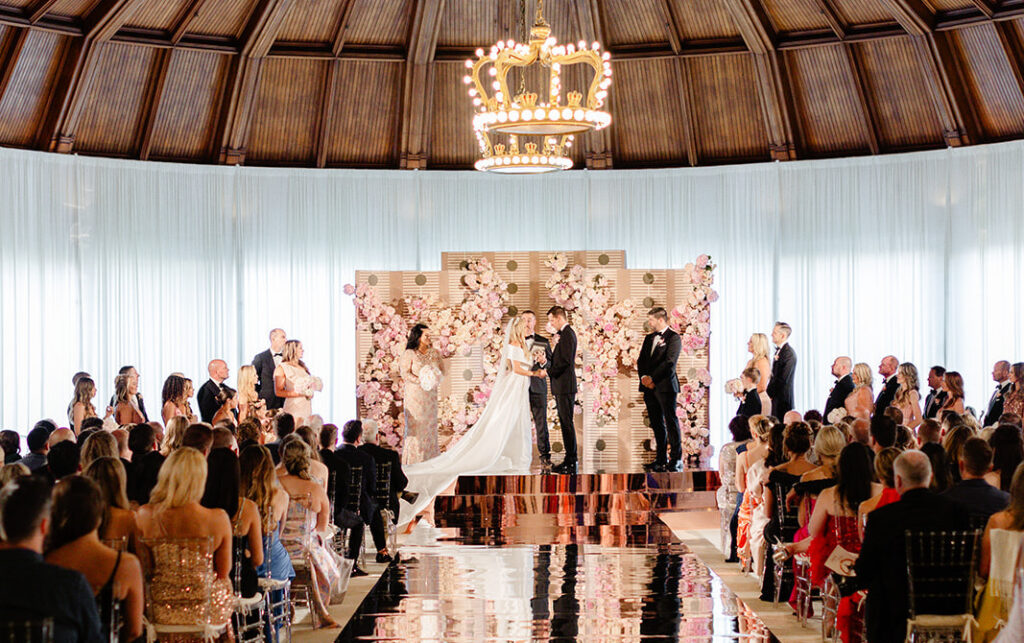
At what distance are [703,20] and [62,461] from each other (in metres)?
9.87

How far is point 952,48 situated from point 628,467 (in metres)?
5.58

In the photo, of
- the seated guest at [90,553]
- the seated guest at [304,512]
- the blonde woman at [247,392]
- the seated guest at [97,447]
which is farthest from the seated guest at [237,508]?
the blonde woman at [247,392]

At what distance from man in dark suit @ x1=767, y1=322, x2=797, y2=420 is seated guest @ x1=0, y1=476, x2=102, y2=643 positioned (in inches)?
370

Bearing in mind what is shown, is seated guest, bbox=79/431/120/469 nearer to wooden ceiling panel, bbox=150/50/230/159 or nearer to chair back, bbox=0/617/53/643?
chair back, bbox=0/617/53/643

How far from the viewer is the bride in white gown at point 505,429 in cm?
1237

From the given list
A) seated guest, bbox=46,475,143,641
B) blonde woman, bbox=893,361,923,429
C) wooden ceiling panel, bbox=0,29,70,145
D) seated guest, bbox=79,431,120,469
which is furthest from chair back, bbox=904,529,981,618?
wooden ceiling panel, bbox=0,29,70,145

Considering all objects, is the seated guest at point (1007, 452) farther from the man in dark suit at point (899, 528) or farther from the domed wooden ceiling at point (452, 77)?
the domed wooden ceiling at point (452, 77)

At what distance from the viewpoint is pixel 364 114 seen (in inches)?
615

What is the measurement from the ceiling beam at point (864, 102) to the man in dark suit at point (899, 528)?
991 cm

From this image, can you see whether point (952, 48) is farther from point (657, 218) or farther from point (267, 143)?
point (267, 143)

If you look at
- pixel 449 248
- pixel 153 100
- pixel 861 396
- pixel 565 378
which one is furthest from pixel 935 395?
pixel 153 100

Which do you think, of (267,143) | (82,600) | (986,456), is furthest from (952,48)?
(82,600)

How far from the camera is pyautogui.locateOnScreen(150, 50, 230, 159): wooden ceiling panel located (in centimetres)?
1459

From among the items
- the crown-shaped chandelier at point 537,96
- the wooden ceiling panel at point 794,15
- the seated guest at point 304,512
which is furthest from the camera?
the wooden ceiling panel at point 794,15
